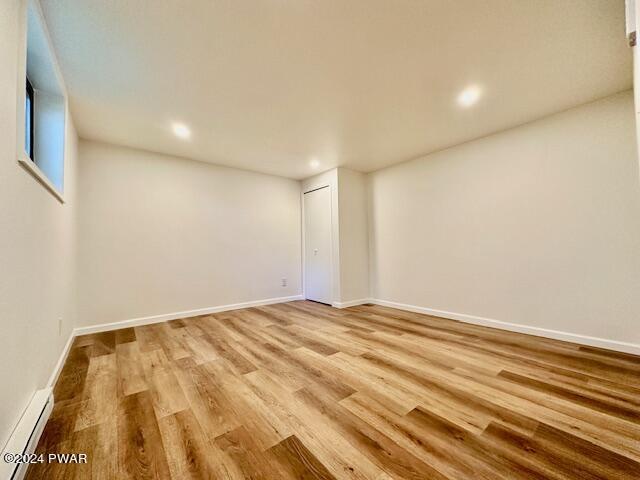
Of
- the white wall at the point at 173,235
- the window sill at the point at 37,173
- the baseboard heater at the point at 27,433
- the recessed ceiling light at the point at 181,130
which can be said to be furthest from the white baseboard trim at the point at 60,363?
the recessed ceiling light at the point at 181,130

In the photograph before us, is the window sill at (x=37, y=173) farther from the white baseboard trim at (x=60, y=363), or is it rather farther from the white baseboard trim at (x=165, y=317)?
the white baseboard trim at (x=165, y=317)

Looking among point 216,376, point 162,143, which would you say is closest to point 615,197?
point 216,376

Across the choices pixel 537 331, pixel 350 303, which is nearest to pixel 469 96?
pixel 537 331

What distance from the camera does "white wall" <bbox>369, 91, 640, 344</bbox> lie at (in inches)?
91.7

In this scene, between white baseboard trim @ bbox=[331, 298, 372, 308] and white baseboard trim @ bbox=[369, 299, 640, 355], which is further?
white baseboard trim @ bbox=[331, 298, 372, 308]

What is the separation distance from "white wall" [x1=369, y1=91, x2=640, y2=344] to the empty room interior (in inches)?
0.9

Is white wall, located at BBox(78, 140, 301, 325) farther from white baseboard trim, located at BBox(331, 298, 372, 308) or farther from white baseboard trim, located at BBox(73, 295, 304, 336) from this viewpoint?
white baseboard trim, located at BBox(331, 298, 372, 308)

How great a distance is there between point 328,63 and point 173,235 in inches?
125

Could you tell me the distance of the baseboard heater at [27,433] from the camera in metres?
0.93

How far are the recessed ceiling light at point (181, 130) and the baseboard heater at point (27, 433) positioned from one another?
264 centimetres

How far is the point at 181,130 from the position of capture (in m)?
2.99

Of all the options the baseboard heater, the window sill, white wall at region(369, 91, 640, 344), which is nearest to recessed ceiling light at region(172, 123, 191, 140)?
the window sill

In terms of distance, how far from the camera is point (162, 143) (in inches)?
132

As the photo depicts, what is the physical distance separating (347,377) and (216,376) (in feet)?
3.41
